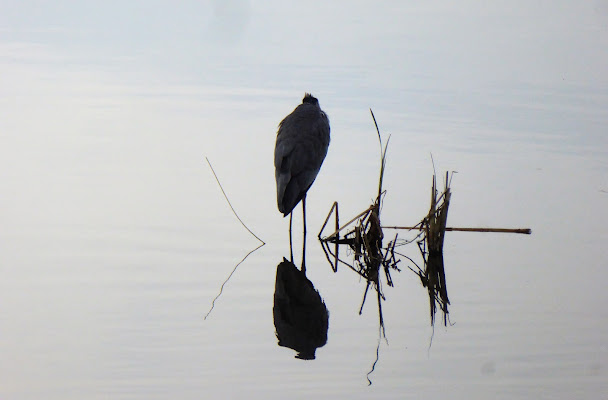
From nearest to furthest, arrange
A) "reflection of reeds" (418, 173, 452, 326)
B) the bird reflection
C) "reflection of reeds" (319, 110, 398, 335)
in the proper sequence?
the bird reflection → "reflection of reeds" (418, 173, 452, 326) → "reflection of reeds" (319, 110, 398, 335)

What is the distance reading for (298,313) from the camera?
24.7ft

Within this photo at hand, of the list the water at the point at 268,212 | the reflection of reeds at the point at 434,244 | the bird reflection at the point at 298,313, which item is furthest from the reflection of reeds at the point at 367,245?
the bird reflection at the point at 298,313

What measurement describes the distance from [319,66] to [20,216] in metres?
9.98

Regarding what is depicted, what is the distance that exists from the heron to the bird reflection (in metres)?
0.40

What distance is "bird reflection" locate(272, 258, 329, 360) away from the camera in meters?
6.91

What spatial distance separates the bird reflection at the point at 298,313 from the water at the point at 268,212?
9 centimetres

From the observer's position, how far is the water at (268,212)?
6.45 metres

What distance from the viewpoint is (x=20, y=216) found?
9.60 metres

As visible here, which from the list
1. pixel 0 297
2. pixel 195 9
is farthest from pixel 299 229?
pixel 195 9

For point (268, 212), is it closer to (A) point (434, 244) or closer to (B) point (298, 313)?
(A) point (434, 244)

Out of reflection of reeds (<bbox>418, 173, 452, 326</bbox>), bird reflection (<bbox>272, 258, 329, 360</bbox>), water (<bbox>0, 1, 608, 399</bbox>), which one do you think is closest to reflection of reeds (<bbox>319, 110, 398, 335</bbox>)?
water (<bbox>0, 1, 608, 399</bbox>)

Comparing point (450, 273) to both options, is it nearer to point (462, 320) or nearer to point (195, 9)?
point (462, 320)

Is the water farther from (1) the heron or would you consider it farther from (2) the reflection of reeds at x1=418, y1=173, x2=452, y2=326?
(1) the heron

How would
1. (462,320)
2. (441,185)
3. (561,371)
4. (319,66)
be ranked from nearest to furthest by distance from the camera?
1. (561,371)
2. (462,320)
3. (441,185)
4. (319,66)
